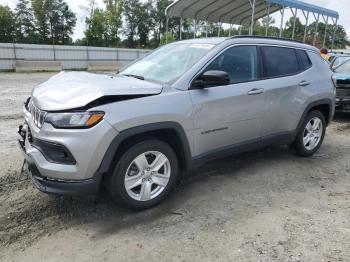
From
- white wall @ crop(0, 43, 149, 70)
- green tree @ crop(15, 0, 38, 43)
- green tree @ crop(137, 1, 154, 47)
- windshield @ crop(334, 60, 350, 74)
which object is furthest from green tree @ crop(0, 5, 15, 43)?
windshield @ crop(334, 60, 350, 74)

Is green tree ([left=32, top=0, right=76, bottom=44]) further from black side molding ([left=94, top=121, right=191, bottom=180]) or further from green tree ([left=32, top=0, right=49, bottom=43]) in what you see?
black side molding ([left=94, top=121, right=191, bottom=180])

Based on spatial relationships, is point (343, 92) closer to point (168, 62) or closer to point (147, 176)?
point (168, 62)

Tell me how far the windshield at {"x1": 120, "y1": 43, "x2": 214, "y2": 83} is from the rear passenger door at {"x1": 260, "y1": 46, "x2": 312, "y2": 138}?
1.04 m

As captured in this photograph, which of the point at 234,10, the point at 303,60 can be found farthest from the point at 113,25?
the point at 303,60

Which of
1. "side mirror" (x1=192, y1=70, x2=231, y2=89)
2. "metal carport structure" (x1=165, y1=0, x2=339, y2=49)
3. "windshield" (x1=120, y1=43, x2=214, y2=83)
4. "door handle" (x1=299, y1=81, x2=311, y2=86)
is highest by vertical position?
"metal carport structure" (x1=165, y1=0, x2=339, y2=49)

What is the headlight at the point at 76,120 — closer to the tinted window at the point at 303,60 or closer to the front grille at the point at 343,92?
the tinted window at the point at 303,60

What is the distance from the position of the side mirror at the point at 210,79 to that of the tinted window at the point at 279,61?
116cm

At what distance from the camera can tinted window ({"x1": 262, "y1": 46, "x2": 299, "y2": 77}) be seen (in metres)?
4.60

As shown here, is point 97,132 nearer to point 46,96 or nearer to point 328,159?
point 46,96

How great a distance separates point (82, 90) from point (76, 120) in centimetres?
38

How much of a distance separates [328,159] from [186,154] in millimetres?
3020

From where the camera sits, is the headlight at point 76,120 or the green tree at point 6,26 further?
the green tree at point 6,26

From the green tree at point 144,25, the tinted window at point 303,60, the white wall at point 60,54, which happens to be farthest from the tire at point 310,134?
the green tree at point 144,25

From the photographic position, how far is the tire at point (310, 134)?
527 cm
